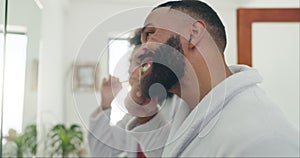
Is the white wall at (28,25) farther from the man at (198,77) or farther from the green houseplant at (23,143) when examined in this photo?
the man at (198,77)

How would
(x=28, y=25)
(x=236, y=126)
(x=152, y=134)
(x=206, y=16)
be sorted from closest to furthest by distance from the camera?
(x=236, y=126) → (x=206, y=16) → (x=152, y=134) → (x=28, y=25)

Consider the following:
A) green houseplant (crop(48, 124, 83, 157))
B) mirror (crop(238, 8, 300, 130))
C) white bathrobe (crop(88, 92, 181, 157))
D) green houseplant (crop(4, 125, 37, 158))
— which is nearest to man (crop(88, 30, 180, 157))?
white bathrobe (crop(88, 92, 181, 157))

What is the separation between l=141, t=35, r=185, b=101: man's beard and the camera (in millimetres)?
643

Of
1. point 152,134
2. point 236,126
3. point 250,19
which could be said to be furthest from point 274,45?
point 236,126

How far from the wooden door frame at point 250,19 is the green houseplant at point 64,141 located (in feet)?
3.17

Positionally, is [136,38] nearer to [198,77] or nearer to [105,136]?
[198,77]

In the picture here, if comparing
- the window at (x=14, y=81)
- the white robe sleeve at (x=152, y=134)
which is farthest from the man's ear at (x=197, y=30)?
the window at (x=14, y=81)

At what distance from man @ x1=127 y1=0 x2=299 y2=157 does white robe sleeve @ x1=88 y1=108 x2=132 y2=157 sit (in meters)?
0.30

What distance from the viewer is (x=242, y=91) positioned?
24.2 inches

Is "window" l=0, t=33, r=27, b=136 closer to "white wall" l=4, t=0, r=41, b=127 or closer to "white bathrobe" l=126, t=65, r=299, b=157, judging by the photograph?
"white wall" l=4, t=0, r=41, b=127

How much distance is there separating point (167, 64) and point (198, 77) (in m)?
0.06

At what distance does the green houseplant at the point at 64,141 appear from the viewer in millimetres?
1851

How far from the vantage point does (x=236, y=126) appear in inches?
21.5

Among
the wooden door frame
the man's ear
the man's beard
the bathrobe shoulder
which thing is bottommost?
the bathrobe shoulder
